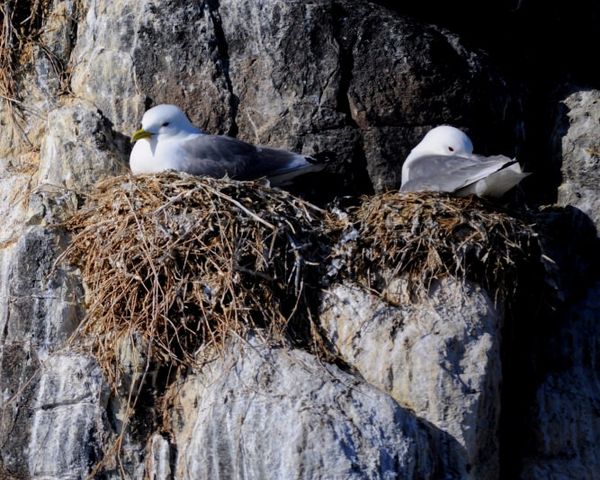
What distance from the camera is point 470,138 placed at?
7.14m

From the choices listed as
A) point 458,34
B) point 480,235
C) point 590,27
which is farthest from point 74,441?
point 590,27

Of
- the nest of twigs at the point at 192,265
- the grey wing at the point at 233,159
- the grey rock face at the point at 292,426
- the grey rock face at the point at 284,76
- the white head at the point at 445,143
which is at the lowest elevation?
the grey rock face at the point at 292,426

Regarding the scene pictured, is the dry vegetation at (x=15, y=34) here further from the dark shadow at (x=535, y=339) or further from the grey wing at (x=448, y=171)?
the dark shadow at (x=535, y=339)

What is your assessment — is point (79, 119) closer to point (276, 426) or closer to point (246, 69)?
point (246, 69)

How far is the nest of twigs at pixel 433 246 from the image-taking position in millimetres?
6082

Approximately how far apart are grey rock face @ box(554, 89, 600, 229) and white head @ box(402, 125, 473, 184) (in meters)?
0.71

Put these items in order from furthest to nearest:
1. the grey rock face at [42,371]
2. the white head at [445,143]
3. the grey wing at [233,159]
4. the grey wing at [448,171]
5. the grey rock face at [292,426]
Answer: the white head at [445,143], the grey wing at [233,159], the grey wing at [448,171], the grey rock face at [42,371], the grey rock face at [292,426]

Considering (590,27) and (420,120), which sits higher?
(590,27)

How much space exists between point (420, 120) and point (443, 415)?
6.20 ft

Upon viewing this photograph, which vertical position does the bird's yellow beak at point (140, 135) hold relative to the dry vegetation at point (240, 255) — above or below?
above

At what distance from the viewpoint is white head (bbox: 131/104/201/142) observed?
6605 millimetres

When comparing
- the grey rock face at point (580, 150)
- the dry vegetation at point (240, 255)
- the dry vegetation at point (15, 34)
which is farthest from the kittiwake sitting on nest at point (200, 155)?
the grey rock face at point (580, 150)

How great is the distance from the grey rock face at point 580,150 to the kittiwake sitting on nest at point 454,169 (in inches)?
27.7

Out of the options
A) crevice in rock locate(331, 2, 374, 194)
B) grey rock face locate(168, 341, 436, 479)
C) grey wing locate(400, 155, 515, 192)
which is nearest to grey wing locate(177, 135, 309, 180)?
crevice in rock locate(331, 2, 374, 194)
